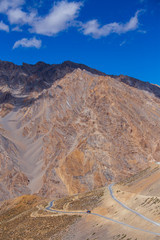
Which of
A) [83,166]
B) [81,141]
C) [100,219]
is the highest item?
[81,141]

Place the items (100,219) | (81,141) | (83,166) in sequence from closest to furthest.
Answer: (100,219)
(83,166)
(81,141)

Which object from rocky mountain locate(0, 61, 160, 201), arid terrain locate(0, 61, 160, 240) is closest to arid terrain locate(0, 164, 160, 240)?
arid terrain locate(0, 61, 160, 240)

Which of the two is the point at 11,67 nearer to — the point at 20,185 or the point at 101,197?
the point at 20,185

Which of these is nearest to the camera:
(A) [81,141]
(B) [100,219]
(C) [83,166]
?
(B) [100,219]

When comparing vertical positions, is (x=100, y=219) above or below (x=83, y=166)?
below

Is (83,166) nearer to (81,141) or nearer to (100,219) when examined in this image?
(81,141)

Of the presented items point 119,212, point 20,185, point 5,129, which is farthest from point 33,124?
point 119,212

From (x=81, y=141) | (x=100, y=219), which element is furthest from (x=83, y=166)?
(x=100, y=219)

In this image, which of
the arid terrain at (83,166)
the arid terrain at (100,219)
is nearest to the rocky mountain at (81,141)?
the arid terrain at (83,166)

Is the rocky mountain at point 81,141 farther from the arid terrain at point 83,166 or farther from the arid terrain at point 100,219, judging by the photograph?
the arid terrain at point 100,219

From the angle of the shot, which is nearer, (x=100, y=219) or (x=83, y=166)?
(x=100, y=219)

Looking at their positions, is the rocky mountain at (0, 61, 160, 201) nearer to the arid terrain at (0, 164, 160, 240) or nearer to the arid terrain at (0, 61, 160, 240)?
the arid terrain at (0, 61, 160, 240)
